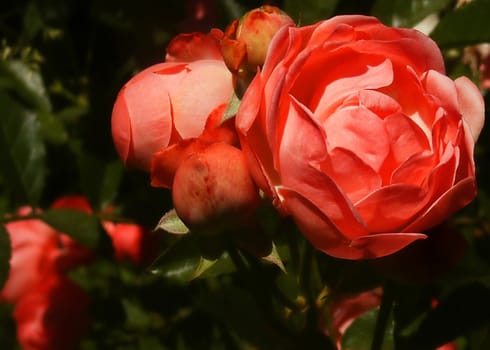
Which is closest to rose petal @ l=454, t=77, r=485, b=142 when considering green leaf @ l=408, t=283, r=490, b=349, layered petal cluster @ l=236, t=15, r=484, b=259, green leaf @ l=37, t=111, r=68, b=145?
layered petal cluster @ l=236, t=15, r=484, b=259

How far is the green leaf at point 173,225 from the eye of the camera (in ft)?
2.78

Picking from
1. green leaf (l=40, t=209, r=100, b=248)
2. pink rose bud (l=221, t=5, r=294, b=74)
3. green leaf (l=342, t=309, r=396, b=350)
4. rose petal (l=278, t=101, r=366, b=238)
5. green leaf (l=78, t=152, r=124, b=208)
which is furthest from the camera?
green leaf (l=78, t=152, r=124, b=208)

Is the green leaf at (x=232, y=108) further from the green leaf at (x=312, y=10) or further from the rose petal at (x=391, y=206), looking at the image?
the green leaf at (x=312, y=10)

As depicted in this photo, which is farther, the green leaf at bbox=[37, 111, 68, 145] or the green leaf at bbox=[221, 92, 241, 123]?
the green leaf at bbox=[37, 111, 68, 145]

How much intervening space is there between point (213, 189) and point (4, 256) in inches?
17.2

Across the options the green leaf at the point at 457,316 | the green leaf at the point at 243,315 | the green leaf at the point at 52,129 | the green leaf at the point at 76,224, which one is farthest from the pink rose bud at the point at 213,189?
the green leaf at the point at 52,129

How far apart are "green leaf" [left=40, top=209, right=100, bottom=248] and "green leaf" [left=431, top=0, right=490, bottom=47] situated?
54cm

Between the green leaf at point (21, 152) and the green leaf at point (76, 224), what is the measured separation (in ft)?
0.26

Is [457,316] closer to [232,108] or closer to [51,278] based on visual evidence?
[232,108]

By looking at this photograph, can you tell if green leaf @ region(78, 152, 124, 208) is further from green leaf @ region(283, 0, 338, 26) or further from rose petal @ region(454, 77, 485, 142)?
rose petal @ region(454, 77, 485, 142)

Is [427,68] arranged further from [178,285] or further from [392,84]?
[178,285]

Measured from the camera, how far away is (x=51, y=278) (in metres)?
1.50

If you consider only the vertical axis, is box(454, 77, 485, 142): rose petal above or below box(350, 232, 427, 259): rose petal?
above

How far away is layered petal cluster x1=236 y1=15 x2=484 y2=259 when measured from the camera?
0.74m
